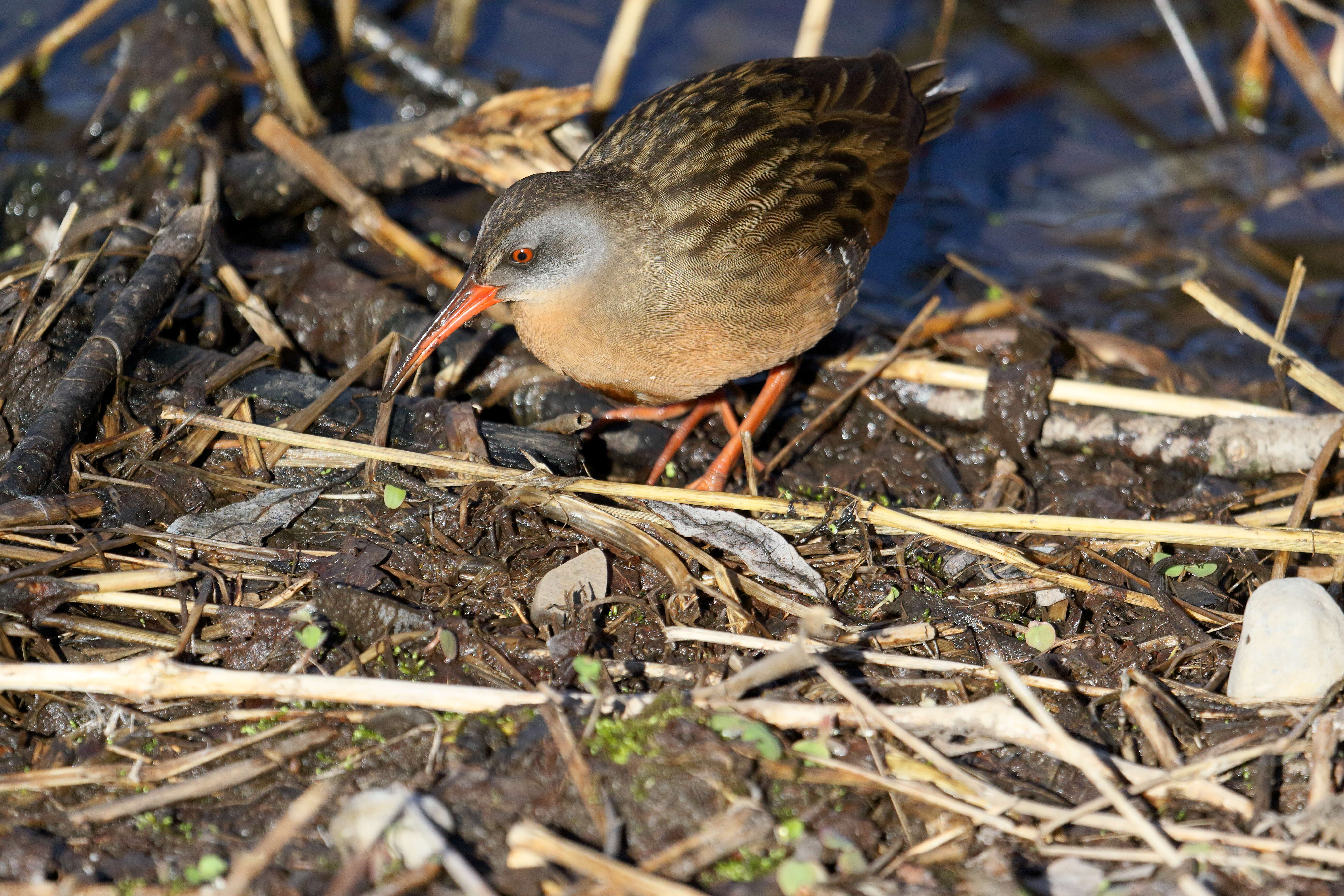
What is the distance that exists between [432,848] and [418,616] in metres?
0.77

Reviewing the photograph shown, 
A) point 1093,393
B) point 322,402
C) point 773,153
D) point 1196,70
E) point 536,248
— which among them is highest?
point 773,153

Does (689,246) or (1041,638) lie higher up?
(689,246)

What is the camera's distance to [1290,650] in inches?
110

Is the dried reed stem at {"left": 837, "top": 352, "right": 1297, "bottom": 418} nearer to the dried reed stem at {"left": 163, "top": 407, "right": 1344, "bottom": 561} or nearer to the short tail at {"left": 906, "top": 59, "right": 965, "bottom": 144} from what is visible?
the dried reed stem at {"left": 163, "top": 407, "right": 1344, "bottom": 561}

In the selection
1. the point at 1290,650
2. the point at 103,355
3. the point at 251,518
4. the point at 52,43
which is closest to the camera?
the point at 1290,650

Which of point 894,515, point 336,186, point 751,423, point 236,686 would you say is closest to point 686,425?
point 751,423

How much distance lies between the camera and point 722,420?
174 inches

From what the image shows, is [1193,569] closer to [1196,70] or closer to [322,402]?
[322,402]

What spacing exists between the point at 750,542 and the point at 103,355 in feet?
6.82

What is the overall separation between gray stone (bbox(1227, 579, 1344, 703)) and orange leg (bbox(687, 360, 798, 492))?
167 cm

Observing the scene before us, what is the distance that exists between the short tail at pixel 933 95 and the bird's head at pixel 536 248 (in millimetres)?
1588

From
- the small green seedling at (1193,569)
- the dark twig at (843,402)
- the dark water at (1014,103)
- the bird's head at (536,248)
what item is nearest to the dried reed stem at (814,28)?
the dark water at (1014,103)

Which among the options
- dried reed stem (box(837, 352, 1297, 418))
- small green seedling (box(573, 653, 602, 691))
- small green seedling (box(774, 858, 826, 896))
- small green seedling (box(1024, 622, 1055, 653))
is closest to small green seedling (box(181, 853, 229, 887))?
small green seedling (box(573, 653, 602, 691))

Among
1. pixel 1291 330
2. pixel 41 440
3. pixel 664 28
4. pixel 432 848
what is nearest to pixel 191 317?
pixel 41 440
